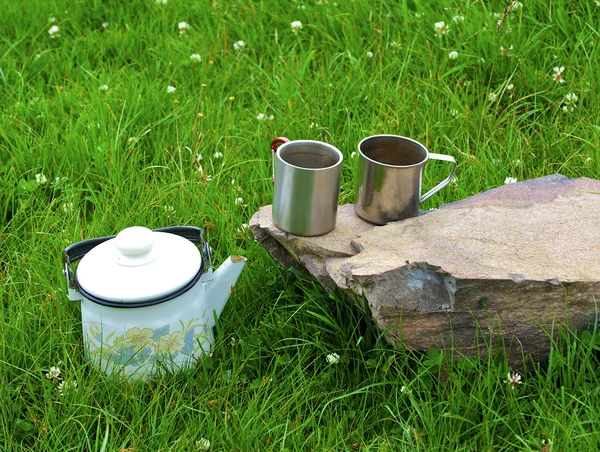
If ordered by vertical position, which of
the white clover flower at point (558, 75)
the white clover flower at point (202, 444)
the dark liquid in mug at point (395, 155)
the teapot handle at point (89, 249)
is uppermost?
the white clover flower at point (558, 75)

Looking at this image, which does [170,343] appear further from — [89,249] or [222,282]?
[89,249]

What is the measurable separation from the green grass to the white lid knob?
1.38 feet

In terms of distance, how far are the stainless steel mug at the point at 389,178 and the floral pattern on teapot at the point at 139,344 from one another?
28.1 inches

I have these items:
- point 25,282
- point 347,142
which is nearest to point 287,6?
point 347,142

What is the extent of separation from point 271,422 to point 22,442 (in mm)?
744

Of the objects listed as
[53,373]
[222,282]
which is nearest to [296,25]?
[222,282]

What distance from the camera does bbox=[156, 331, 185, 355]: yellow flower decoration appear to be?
2381mm

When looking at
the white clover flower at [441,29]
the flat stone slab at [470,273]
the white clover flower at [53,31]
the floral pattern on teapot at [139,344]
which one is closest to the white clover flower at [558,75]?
the white clover flower at [441,29]

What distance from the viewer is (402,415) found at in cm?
236

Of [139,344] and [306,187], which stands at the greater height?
[306,187]

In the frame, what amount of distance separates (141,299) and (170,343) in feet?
0.72

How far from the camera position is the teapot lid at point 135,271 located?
2.26m

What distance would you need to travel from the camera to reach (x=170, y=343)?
2.40 metres

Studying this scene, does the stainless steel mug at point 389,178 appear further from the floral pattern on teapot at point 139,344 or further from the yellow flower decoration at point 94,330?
the yellow flower decoration at point 94,330
